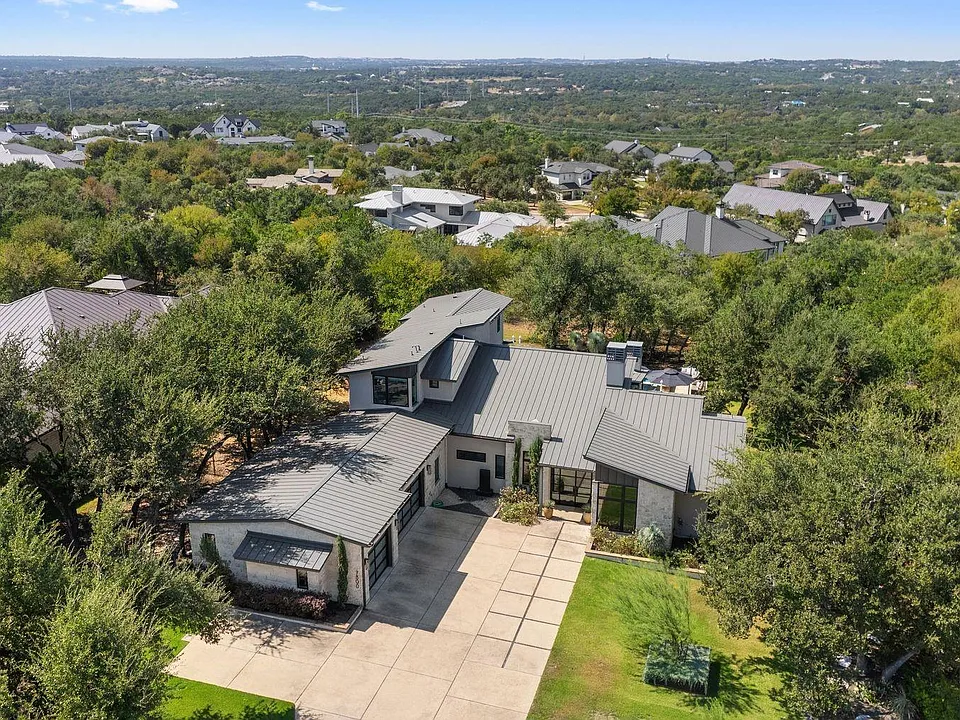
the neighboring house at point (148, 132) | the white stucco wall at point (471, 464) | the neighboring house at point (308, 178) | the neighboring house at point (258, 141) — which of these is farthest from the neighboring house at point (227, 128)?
the white stucco wall at point (471, 464)

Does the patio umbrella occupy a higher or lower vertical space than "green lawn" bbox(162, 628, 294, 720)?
higher

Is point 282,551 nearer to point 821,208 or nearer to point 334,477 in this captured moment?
point 334,477

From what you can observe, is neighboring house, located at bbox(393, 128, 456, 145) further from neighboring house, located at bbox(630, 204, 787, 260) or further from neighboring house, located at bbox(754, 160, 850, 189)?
neighboring house, located at bbox(630, 204, 787, 260)

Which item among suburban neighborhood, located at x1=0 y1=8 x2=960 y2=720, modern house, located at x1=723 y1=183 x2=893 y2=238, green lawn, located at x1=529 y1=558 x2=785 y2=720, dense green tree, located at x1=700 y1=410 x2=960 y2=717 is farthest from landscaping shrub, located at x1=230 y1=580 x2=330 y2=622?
modern house, located at x1=723 y1=183 x2=893 y2=238

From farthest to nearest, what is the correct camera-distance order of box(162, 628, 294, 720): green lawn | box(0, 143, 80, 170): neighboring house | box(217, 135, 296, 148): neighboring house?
1. box(217, 135, 296, 148): neighboring house
2. box(0, 143, 80, 170): neighboring house
3. box(162, 628, 294, 720): green lawn

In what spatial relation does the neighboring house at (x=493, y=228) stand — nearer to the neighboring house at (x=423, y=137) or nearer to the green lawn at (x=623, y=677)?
the green lawn at (x=623, y=677)

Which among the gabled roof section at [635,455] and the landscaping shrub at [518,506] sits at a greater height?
the gabled roof section at [635,455]

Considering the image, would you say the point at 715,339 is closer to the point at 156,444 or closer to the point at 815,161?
the point at 156,444
